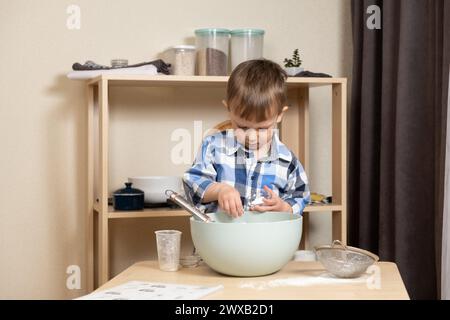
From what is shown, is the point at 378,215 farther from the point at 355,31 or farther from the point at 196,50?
the point at 196,50

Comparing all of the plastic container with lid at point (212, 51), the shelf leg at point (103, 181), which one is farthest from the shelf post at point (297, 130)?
the shelf leg at point (103, 181)

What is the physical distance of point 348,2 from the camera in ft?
9.04

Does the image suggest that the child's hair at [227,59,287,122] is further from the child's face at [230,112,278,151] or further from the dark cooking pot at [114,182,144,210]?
the dark cooking pot at [114,182,144,210]

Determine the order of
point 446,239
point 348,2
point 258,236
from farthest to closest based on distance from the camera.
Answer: point 348,2
point 446,239
point 258,236

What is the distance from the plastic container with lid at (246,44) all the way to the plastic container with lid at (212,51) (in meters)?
0.03

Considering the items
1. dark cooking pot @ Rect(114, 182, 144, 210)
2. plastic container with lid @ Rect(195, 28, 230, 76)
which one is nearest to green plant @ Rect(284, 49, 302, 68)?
plastic container with lid @ Rect(195, 28, 230, 76)

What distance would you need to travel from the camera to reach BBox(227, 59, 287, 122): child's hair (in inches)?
55.3

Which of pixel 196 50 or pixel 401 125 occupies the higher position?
pixel 196 50

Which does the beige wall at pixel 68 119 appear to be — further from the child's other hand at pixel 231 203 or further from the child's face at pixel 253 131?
the child's other hand at pixel 231 203

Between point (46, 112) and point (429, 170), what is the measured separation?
1510 mm

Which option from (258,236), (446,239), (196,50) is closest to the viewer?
(258,236)

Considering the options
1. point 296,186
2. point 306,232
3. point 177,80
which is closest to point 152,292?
point 296,186

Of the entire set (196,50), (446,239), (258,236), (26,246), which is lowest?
(26,246)

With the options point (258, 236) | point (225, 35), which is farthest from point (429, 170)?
point (258, 236)
